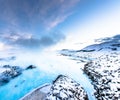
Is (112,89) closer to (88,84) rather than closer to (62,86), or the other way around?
(88,84)

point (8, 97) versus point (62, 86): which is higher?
point (62, 86)

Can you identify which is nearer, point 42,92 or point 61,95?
point 61,95

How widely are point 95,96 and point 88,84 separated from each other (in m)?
9.36

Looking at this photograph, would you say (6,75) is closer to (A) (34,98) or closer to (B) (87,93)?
(A) (34,98)

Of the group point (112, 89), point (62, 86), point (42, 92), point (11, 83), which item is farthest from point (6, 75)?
point (112, 89)

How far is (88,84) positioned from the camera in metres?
42.2

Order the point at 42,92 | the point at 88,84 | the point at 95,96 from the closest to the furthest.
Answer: the point at 95,96, the point at 42,92, the point at 88,84

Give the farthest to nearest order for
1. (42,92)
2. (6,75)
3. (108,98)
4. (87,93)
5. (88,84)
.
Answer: (6,75) → (88,84) → (42,92) → (87,93) → (108,98)

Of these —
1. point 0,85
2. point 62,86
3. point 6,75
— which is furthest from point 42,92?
point 6,75

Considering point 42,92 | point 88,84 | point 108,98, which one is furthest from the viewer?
point 88,84

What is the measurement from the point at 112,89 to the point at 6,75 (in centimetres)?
4693

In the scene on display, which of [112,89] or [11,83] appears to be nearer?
[112,89]

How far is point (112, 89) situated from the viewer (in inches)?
1347

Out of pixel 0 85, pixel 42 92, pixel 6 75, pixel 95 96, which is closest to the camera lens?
pixel 95 96
